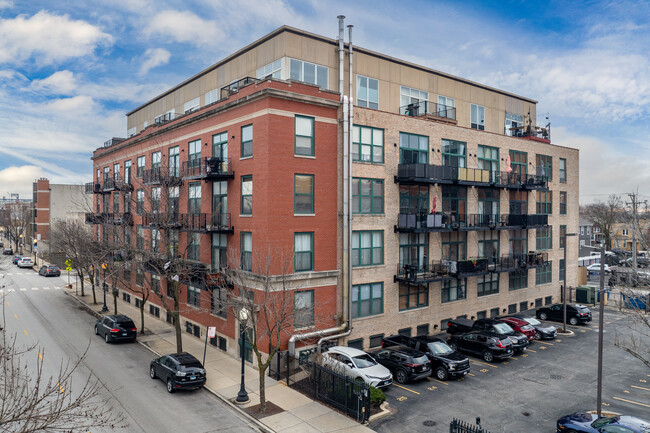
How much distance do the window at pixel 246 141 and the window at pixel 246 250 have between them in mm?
4690

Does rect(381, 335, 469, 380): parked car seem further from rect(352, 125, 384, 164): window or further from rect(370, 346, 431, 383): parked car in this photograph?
rect(352, 125, 384, 164): window

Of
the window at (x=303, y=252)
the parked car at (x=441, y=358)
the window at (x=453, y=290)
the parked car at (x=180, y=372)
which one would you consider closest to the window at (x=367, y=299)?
the parked car at (x=441, y=358)

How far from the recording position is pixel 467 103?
38344 mm

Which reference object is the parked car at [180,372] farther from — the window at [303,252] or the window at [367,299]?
the window at [367,299]

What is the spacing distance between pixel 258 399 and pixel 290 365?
3672 mm

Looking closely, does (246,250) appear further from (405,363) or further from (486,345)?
(486,345)

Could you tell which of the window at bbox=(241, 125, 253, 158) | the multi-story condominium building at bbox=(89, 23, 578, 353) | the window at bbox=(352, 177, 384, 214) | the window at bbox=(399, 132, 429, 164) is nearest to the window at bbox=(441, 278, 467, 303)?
the multi-story condominium building at bbox=(89, 23, 578, 353)

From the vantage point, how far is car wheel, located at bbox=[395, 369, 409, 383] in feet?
72.0

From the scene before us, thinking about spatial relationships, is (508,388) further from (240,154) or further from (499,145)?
(499,145)

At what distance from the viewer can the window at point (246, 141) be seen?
25.2 meters

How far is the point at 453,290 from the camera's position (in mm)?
33000

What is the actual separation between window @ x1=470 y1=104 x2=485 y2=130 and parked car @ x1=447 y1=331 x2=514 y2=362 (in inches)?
786

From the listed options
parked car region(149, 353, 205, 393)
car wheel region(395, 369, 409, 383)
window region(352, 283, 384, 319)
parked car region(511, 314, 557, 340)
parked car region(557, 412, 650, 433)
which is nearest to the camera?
parked car region(557, 412, 650, 433)

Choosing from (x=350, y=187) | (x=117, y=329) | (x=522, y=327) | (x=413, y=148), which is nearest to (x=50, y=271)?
(x=117, y=329)
